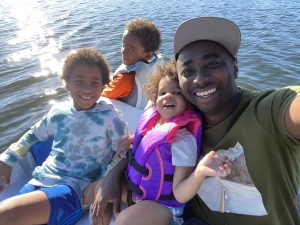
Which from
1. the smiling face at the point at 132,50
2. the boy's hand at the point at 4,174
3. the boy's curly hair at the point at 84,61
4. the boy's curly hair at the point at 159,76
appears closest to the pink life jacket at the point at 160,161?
the boy's curly hair at the point at 159,76

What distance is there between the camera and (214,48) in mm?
1979

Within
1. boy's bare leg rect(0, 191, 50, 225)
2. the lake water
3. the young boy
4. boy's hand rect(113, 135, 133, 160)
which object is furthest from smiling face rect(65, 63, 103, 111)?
the lake water

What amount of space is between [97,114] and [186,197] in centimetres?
103

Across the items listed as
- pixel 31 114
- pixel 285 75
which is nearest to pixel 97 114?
pixel 31 114

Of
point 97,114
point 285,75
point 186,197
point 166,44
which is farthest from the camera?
point 166,44

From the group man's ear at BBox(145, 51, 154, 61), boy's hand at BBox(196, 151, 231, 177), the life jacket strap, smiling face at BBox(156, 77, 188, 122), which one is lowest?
the life jacket strap

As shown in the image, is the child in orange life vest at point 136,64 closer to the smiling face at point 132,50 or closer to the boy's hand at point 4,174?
the smiling face at point 132,50

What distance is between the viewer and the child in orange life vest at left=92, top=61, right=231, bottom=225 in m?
1.94

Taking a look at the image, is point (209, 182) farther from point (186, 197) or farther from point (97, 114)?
point (97, 114)

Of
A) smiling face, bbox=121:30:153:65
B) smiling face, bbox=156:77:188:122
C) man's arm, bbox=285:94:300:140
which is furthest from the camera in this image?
smiling face, bbox=121:30:153:65

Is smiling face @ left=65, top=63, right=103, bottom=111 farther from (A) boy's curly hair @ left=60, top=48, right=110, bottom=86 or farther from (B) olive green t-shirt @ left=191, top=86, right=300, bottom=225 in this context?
(B) olive green t-shirt @ left=191, top=86, right=300, bottom=225

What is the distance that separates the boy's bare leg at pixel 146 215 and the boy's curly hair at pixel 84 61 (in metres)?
1.03

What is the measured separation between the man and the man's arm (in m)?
0.02

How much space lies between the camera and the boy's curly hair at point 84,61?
266 cm
